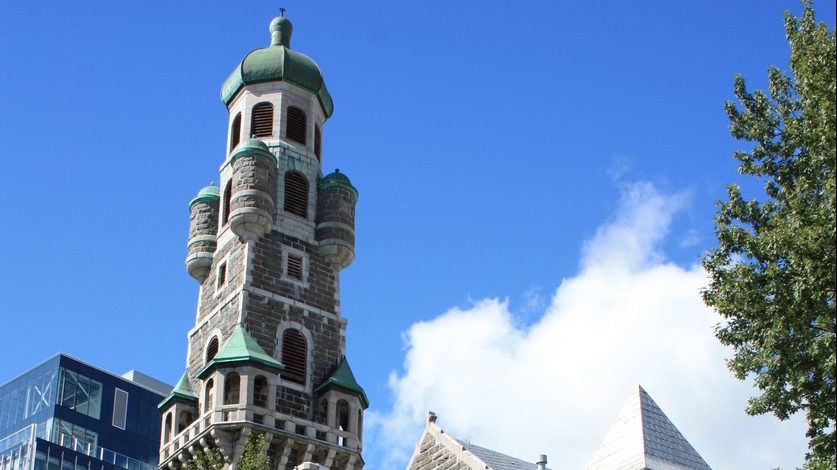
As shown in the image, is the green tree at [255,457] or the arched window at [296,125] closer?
the green tree at [255,457]

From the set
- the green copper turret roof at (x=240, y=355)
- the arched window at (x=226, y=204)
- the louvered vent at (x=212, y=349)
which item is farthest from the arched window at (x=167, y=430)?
the arched window at (x=226, y=204)

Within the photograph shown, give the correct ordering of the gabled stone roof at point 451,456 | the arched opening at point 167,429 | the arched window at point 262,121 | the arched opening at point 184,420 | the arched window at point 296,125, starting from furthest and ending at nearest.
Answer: the arched window at point 296,125
the arched window at point 262,121
the arched opening at point 167,429
the arched opening at point 184,420
the gabled stone roof at point 451,456

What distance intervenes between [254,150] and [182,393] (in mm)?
10909

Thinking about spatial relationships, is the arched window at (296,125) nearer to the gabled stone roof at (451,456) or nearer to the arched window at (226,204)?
the arched window at (226,204)

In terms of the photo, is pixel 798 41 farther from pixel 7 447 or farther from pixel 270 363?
pixel 7 447

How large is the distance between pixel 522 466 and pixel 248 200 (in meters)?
21.3

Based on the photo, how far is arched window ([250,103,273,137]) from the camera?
199 feet

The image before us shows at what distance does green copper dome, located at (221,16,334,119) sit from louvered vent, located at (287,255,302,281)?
9440mm

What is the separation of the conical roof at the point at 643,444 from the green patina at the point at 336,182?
28.0 m

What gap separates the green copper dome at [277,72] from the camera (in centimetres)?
6147

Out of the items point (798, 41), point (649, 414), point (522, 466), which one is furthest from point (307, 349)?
point (798, 41)

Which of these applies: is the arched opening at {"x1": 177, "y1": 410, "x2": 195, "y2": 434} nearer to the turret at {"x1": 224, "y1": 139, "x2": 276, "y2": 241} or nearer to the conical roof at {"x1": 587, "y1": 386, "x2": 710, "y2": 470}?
the turret at {"x1": 224, "y1": 139, "x2": 276, "y2": 241}

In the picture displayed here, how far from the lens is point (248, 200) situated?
184 feet

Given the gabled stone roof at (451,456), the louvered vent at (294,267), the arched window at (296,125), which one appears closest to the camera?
the gabled stone roof at (451,456)
